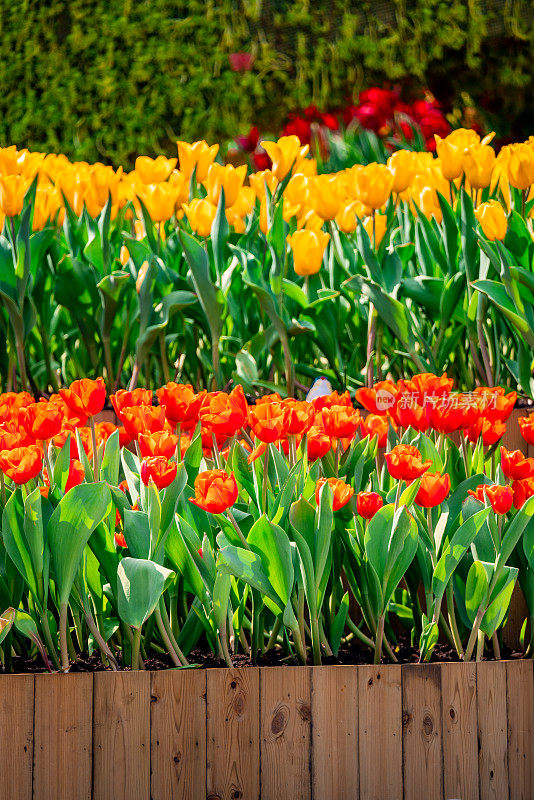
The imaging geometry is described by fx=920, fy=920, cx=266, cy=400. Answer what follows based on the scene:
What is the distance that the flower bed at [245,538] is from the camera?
1337mm

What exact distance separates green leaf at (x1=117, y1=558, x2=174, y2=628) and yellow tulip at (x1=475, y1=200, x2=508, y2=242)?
1.27m

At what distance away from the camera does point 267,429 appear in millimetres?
1389

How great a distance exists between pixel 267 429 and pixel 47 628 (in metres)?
0.45

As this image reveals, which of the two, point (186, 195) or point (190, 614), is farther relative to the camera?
point (186, 195)

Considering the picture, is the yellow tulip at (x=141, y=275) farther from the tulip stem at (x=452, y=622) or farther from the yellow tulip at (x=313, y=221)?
the tulip stem at (x=452, y=622)

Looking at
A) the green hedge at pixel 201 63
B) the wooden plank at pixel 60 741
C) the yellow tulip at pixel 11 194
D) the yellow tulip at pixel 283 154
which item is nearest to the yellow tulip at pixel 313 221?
the yellow tulip at pixel 283 154

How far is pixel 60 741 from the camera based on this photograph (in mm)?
1273

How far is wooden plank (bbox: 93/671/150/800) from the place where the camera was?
1.28 m

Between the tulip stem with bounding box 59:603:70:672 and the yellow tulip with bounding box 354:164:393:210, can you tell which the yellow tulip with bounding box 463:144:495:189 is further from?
the tulip stem with bounding box 59:603:70:672

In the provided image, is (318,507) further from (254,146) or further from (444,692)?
(254,146)

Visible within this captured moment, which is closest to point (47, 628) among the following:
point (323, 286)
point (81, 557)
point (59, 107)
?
point (81, 557)

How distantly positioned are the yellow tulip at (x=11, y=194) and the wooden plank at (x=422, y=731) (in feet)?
5.43

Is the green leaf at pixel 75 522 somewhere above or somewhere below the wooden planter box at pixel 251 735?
above

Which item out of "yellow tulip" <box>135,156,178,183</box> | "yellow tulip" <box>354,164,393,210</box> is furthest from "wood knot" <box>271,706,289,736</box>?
"yellow tulip" <box>135,156,178,183</box>
